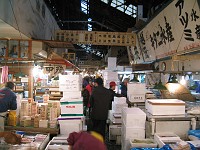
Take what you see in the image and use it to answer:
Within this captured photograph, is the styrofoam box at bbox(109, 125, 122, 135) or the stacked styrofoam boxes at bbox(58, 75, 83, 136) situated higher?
the stacked styrofoam boxes at bbox(58, 75, 83, 136)

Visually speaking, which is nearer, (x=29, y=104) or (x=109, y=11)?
(x=29, y=104)

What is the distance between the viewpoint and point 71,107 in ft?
24.1

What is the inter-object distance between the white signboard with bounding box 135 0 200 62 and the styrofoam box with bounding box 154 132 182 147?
8.77 feet

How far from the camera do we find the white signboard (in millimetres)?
6555

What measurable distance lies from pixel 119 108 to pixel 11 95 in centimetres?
416

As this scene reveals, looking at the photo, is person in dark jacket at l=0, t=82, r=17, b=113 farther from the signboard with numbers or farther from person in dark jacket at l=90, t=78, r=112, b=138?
the signboard with numbers

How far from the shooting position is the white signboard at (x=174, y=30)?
258 inches

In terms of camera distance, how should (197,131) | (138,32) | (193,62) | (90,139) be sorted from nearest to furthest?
(90,139), (197,131), (193,62), (138,32)

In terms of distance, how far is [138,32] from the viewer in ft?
43.2

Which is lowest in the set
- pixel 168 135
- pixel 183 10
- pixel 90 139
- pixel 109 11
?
pixel 168 135

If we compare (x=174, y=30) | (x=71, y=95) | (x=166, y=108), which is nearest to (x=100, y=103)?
(x=71, y=95)

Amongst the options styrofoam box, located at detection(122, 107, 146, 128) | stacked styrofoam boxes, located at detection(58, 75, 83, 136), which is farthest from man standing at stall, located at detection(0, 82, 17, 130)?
styrofoam box, located at detection(122, 107, 146, 128)

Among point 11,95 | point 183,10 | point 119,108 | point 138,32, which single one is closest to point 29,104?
point 11,95

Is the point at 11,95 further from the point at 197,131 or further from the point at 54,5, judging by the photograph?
the point at 54,5
